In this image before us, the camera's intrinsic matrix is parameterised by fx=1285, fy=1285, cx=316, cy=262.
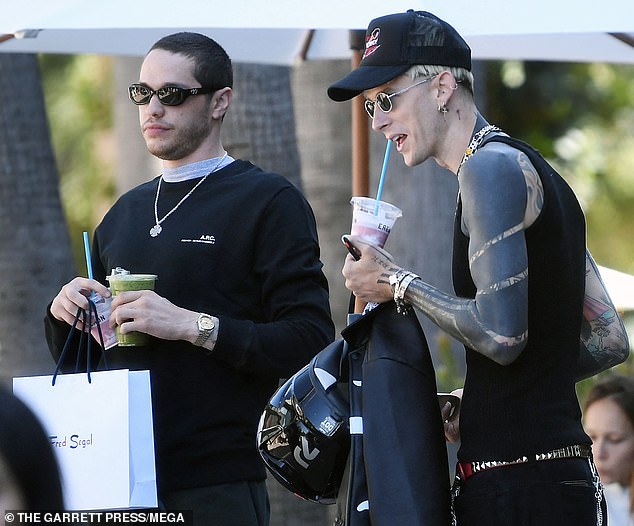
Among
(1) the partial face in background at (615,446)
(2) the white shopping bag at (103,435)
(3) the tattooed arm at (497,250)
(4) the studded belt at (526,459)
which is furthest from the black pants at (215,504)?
(1) the partial face in background at (615,446)

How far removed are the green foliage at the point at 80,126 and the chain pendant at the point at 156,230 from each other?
54.4ft

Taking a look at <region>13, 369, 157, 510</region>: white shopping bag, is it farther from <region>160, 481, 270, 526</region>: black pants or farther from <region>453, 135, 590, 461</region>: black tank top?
<region>453, 135, 590, 461</region>: black tank top

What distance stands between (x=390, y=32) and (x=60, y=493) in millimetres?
1773

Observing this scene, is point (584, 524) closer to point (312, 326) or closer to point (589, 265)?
point (589, 265)

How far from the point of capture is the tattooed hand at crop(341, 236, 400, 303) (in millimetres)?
3094

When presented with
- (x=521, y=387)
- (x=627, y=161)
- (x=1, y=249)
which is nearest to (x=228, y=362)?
(x=521, y=387)

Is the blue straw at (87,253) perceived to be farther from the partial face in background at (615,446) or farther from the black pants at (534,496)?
the partial face in background at (615,446)

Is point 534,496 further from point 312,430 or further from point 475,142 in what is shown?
point 475,142

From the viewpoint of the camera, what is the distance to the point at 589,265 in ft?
11.0

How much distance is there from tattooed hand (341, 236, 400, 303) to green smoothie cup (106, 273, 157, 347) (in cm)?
66

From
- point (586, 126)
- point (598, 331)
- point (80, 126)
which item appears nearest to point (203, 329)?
point (598, 331)

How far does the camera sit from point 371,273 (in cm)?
310

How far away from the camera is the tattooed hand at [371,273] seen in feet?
10.2

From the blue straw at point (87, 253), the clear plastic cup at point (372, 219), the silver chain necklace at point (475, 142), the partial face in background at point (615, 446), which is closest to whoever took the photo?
the silver chain necklace at point (475, 142)
